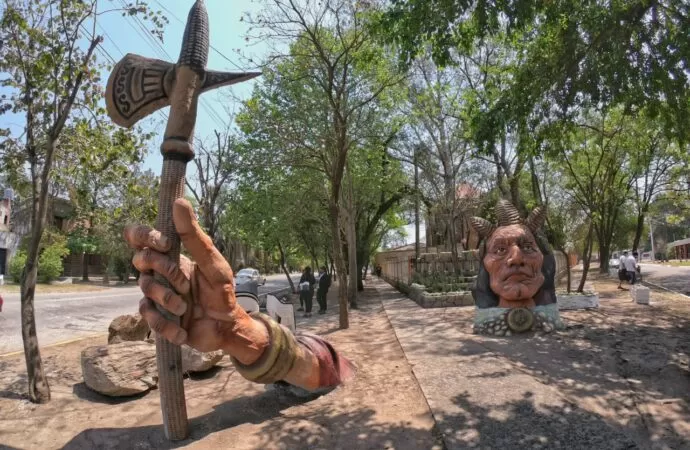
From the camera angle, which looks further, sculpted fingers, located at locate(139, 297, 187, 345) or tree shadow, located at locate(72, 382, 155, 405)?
tree shadow, located at locate(72, 382, 155, 405)

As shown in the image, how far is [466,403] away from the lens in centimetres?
538

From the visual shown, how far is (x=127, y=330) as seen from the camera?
7797 millimetres

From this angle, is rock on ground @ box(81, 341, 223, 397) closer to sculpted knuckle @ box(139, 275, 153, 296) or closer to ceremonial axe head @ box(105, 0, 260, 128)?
sculpted knuckle @ box(139, 275, 153, 296)

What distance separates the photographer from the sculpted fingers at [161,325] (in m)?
3.97

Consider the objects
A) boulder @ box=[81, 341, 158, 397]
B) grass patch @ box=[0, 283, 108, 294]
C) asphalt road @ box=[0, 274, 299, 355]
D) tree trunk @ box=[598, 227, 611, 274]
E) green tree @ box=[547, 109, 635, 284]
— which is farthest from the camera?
tree trunk @ box=[598, 227, 611, 274]

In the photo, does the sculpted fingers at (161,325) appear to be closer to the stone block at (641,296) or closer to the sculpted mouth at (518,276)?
the sculpted mouth at (518,276)

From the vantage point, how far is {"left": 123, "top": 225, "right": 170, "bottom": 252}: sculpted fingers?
4.00m

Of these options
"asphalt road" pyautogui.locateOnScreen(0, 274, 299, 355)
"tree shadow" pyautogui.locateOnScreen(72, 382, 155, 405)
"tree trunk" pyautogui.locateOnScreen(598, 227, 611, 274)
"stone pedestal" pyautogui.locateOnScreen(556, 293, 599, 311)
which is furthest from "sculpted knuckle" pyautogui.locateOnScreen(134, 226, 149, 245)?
"tree trunk" pyautogui.locateOnScreen(598, 227, 611, 274)

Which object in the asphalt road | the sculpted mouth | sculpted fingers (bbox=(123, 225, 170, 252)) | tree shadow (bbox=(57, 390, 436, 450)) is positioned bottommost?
tree shadow (bbox=(57, 390, 436, 450))

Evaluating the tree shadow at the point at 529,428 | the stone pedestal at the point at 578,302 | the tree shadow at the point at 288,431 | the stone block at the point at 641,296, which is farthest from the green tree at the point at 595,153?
the tree shadow at the point at 288,431

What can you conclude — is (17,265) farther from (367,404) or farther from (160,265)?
(160,265)

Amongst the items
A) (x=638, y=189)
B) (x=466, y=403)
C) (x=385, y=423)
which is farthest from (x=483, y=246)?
(x=638, y=189)

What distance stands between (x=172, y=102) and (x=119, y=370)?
11.7 feet

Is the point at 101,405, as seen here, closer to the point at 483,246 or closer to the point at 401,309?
the point at 483,246
